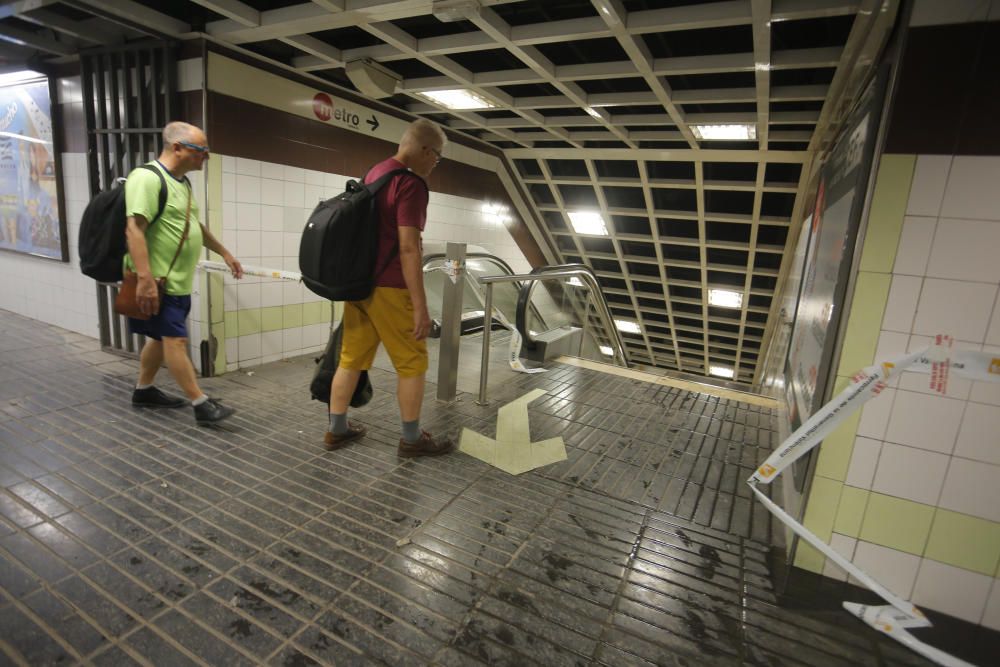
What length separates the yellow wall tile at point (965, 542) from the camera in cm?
164

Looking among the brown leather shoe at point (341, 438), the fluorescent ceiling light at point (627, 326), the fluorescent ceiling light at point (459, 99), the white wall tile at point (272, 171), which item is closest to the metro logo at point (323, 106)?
the white wall tile at point (272, 171)

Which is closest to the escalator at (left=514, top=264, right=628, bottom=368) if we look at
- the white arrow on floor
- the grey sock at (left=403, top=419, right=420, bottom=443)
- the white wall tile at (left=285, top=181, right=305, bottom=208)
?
the white arrow on floor

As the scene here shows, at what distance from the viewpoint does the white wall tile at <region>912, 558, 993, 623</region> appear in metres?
1.67

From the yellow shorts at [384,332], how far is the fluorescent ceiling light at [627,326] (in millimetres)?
8617

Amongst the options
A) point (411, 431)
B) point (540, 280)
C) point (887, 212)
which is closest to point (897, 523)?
point (887, 212)

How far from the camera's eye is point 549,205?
7.91 meters

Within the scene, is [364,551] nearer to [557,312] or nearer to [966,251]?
[966,251]

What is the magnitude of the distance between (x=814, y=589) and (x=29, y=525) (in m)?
3.02

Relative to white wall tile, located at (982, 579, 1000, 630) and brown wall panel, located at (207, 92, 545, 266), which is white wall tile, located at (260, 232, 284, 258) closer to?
brown wall panel, located at (207, 92, 545, 266)

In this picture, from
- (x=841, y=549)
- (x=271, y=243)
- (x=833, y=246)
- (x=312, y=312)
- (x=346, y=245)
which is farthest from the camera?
(x=312, y=312)

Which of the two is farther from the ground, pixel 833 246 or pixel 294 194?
pixel 294 194

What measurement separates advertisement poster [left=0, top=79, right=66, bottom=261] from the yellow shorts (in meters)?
3.64

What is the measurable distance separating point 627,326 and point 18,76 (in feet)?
32.2

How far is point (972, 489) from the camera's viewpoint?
1.65 metres
